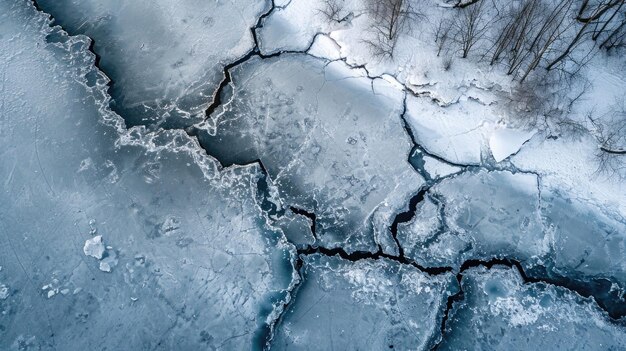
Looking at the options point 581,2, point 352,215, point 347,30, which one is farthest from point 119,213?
point 581,2

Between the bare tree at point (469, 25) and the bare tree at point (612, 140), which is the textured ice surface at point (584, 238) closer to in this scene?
the bare tree at point (612, 140)

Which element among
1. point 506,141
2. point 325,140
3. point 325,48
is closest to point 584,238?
point 506,141

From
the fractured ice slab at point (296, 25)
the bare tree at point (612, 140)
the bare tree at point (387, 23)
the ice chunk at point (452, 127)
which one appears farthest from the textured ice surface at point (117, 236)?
the bare tree at point (612, 140)

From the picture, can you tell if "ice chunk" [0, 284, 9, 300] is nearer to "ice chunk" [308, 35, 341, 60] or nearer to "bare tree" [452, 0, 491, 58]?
"ice chunk" [308, 35, 341, 60]

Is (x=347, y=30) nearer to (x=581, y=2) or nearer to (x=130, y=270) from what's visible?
(x=581, y=2)

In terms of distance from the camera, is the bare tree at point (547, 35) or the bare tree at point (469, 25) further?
the bare tree at point (469, 25)
